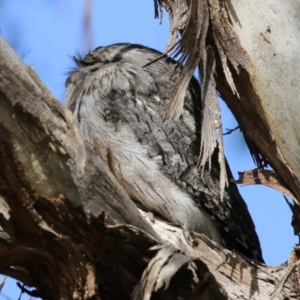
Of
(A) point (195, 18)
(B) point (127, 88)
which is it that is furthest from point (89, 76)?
(A) point (195, 18)

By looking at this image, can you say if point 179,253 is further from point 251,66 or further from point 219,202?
point 219,202

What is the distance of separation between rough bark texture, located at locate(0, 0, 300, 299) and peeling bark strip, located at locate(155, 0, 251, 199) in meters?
0.75

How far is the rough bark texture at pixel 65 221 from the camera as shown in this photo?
7.97 feet

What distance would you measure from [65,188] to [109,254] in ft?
1.12

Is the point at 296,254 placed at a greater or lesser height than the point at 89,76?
lesser

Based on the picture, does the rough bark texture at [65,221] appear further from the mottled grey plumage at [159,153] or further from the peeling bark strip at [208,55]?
the mottled grey plumage at [159,153]

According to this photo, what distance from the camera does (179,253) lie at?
8.71 ft

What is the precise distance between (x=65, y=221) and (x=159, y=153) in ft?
4.63

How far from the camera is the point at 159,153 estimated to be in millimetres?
3947

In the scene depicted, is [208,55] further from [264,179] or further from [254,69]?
[264,179]

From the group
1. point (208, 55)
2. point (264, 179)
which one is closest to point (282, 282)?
point (264, 179)

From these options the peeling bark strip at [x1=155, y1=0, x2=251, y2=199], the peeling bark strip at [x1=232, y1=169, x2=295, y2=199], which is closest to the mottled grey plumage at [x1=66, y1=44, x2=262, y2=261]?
the peeling bark strip at [x1=155, y1=0, x2=251, y2=199]

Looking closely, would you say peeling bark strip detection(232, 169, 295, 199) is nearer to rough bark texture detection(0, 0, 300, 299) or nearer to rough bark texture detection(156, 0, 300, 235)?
rough bark texture detection(156, 0, 300, 235)

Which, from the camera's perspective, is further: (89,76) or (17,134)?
(89,76)
